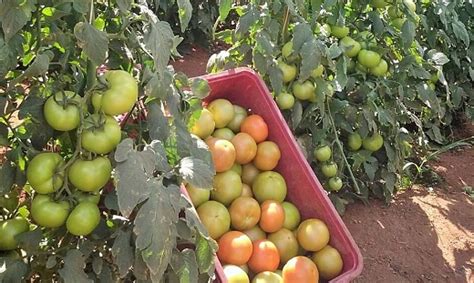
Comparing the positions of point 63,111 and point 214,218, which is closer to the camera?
point 63,111

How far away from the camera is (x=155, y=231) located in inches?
47.1

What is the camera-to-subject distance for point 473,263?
2.69 m

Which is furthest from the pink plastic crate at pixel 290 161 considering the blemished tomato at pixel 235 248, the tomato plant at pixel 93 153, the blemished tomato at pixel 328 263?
the tomato plant at pixel 93 153

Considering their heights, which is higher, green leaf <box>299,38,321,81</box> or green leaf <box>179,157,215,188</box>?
green leaf <box>179,157,215,188</box>

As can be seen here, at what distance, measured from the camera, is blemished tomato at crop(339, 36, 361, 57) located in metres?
2.68

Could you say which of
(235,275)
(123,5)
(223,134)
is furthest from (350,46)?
(123,5)

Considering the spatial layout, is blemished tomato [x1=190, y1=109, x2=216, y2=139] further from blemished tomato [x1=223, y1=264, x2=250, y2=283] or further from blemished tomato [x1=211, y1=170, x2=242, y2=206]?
blemished tomato [x1=223, y1=264, x2=250, y2=283]

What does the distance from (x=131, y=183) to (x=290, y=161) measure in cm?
102

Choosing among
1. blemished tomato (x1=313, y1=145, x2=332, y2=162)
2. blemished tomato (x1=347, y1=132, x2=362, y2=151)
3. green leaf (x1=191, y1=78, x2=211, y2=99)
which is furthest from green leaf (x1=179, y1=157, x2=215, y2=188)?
blemished tomato (x1=347, y1=132, x2=362, y2=151)

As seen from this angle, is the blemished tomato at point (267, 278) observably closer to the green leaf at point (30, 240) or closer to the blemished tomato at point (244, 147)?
the blemished tomato at point (244, 147)

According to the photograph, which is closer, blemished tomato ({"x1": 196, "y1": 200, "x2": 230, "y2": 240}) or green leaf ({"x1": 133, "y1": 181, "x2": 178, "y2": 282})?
green leaf ({"x1": 133, "y1": 181, "x2": 178, "y2": 282})

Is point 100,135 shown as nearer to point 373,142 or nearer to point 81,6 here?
point 81,6

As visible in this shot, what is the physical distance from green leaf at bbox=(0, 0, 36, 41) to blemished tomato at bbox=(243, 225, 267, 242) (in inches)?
42.3

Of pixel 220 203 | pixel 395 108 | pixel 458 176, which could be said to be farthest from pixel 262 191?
pixel 458 176
